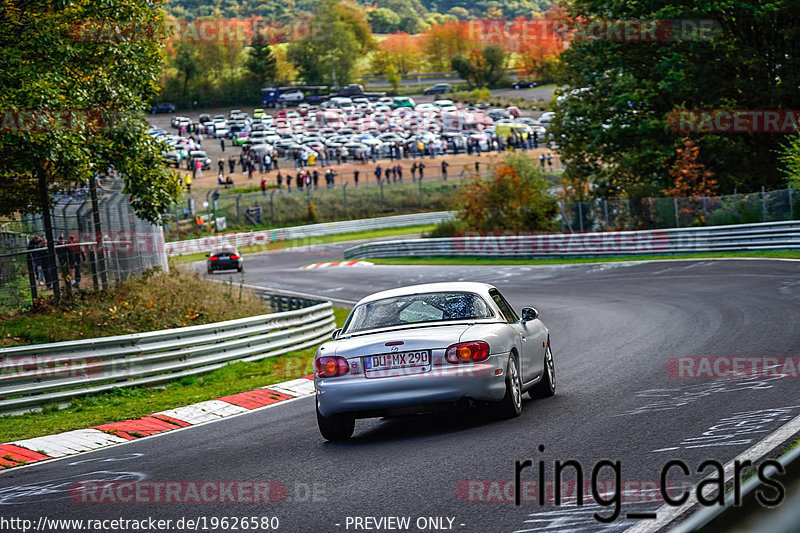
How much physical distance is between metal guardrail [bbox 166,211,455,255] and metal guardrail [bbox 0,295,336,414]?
3685cm

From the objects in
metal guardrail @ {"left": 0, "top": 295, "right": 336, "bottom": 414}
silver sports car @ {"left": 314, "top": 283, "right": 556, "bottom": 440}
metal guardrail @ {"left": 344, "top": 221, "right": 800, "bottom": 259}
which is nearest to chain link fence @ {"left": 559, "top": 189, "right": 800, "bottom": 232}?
metal guardrail @ {"left": 344, "top": 221, "right": 800, "bottom": 259}

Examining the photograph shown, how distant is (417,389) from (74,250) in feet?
40.8

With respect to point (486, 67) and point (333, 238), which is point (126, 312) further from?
point (486, 67)

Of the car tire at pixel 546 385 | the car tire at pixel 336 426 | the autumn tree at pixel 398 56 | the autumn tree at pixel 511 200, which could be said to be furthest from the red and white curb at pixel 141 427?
the autumn tree at pixel 398 56

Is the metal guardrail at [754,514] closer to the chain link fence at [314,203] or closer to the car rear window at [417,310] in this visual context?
the car rear window at [417,310]

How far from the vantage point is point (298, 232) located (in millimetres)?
62344

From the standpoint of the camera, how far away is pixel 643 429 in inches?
311

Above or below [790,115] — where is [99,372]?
below

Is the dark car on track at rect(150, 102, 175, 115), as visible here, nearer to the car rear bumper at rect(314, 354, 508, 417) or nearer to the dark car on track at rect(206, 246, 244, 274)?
the dark car on track at rect(206, 246, 244, 274)

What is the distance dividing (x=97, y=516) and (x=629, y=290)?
18.6 meters

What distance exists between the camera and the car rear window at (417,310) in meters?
9.30

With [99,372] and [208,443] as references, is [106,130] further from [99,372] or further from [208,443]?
[208,443]

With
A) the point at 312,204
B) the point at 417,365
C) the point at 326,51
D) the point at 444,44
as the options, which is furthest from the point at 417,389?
the point at 444,44

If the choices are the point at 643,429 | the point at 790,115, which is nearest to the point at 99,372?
the point at 643,429
